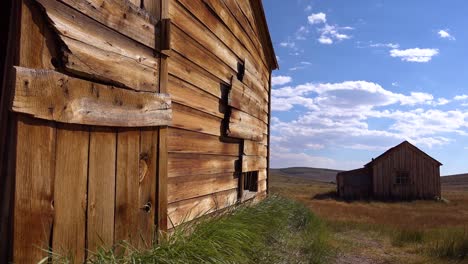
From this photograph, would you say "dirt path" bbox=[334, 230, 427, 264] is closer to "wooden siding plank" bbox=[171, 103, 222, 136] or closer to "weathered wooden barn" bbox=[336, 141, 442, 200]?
"wooden siding plank" bbox=[171, 103, 222, 136]

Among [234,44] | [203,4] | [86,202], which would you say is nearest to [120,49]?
[86,202]

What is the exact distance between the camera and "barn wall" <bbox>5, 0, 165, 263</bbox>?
2273 millimetres

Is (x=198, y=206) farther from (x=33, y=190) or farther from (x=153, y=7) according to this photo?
(x=33, y=190)

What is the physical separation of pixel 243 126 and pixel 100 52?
13.5ft

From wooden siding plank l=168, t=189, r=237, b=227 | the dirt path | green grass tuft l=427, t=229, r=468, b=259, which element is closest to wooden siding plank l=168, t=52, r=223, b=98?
wooden siding plank l=168, t=189, r=237, b=227

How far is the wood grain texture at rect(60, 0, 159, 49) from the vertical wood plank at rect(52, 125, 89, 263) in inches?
28.9

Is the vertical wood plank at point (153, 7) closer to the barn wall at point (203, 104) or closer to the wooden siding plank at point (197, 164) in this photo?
the barn wall at point (203, 104)

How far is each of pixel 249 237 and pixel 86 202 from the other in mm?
2146

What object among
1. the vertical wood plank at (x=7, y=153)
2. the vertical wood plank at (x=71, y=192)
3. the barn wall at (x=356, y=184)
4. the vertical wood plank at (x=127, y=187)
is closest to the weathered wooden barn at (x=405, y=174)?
the barn wall at (x=356, y=184)

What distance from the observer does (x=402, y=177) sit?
3619cm

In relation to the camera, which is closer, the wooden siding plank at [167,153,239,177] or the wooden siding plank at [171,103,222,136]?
the wooden siding plank at [167,153,239,177]

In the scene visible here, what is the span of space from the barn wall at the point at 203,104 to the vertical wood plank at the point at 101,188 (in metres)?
0.95

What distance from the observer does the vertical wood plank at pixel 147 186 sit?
333 centimetres

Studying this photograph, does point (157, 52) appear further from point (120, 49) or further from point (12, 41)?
point (12, 41)
